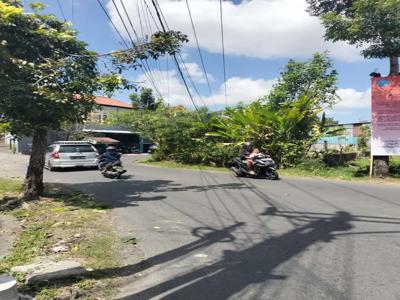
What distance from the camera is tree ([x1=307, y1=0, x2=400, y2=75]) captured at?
1452 centimetres

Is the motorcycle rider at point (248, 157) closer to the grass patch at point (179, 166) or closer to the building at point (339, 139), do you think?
the grass patch at point (179, 166)

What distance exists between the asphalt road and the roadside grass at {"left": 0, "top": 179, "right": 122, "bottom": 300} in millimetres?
408

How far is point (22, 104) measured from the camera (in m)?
10.2

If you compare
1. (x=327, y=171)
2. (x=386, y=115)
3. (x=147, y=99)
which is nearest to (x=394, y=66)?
(x=386, y=115)

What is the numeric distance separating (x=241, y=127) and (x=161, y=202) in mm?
11590

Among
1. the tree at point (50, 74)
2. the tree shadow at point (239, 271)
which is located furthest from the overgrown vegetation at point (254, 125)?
the tree shadow at point (239, 271)

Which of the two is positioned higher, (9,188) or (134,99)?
(134,99)

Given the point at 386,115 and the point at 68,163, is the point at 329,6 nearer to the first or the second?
the point at 386,115

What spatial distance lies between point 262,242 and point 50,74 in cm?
607

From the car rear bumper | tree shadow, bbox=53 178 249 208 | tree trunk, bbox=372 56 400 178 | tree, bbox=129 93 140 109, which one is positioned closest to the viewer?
tree shadow, bbox=53 178 249 208

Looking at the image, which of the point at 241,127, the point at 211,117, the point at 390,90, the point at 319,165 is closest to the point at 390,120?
the point at 390,90

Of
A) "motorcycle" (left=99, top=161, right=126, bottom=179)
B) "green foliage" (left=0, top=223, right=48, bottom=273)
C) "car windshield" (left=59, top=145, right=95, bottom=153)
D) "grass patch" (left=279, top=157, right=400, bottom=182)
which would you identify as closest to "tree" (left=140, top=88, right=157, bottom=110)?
"car windshield" (left=59, top=145, right=95, bottom=153)

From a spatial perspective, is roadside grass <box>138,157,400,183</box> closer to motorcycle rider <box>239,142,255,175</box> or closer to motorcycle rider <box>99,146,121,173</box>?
motorcycle rider <box>239,142,255,175</box>

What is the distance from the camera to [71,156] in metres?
22.1
